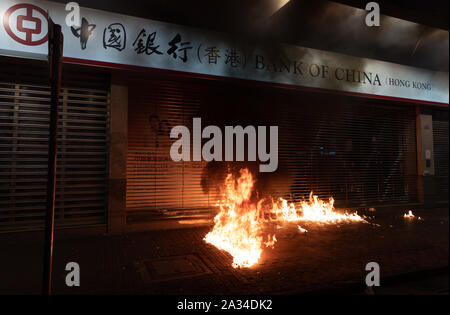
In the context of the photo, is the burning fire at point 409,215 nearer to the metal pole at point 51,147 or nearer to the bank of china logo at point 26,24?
the metal pole at point 51,147

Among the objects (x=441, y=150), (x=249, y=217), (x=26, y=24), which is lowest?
(x=249, y=217)

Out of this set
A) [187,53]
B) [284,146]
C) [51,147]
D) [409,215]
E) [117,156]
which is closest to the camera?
[51,147]

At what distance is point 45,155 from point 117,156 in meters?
1.47

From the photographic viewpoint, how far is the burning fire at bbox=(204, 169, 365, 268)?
189 inches

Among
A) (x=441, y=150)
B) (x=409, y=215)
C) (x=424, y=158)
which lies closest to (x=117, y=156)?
(x=409, y=215)

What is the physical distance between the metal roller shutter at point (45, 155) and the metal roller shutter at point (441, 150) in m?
12.2

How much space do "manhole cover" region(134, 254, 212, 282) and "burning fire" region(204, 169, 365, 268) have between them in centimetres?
62

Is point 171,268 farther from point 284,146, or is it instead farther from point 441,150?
point 441,150

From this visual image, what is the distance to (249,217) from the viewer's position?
609cm

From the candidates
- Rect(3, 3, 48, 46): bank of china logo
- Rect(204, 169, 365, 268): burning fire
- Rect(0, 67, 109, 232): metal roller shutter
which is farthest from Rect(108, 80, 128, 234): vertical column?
Rect(204, 169, 365, 268): burning fire

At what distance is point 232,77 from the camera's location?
684 cm

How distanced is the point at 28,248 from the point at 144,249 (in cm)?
234

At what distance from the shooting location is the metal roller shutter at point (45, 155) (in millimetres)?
5230
